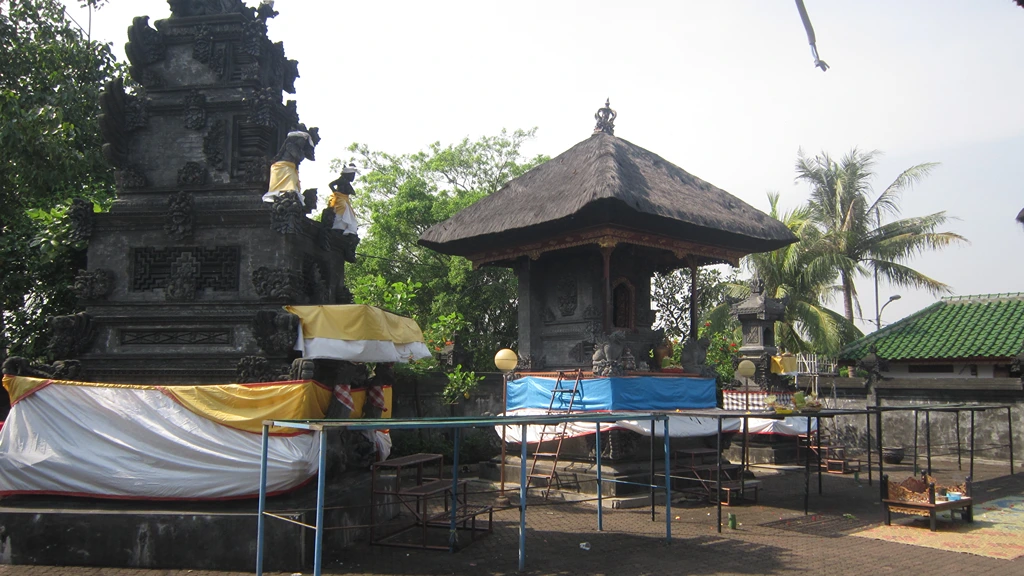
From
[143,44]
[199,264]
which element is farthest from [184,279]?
[143,44]

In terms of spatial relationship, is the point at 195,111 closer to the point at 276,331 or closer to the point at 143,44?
the point at 143,44

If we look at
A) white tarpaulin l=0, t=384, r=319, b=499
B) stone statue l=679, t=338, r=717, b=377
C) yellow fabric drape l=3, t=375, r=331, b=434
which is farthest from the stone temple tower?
stone statue l=679, t=338, r=717, b=377

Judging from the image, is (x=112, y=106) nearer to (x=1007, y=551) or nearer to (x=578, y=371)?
(x=578, y=371)

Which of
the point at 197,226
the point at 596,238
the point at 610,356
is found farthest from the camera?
the point at 596,238

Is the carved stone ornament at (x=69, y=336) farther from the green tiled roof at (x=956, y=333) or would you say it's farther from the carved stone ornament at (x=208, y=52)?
the green tiled roof at (x=956, y=333)

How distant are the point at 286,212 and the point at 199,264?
141 cm

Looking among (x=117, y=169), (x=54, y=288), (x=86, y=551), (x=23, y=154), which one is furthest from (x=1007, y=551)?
(x=23, y=154)

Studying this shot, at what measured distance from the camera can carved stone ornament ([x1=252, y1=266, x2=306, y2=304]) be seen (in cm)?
950

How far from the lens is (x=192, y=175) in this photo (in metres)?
10.3

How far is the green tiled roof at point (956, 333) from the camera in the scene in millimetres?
21234

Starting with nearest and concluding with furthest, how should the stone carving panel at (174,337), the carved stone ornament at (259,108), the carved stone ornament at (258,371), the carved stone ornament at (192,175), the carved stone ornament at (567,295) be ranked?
the carved stone ornament at (258,371) < the stone carving panel at (174,337) < the carved stone ornament at (192,175) < the carved stone ornament at (259,108) < the carved stone ornament at (567,295)

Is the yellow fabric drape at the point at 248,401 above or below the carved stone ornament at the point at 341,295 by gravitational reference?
below

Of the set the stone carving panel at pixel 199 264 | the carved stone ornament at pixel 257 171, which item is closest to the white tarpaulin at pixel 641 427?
the stone carving panel at pixel 199 264

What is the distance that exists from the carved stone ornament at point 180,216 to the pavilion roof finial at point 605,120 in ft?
34.6
